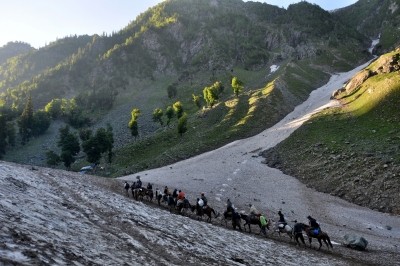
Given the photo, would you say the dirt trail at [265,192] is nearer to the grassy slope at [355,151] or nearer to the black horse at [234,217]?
the grassy slope at [355,151]

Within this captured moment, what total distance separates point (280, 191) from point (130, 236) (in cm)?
4663

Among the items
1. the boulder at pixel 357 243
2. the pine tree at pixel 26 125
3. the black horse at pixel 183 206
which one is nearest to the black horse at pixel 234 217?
the black horse at pixel 183 206

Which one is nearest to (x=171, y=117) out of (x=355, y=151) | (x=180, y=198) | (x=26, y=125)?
(x=26, y=125)

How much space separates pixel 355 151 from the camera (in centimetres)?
6956

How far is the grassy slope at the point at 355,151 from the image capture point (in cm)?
5728

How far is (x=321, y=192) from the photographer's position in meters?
63.1

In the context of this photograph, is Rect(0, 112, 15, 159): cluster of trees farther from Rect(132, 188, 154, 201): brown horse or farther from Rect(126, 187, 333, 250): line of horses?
Rect(132, 188, 154, 201): brown horse

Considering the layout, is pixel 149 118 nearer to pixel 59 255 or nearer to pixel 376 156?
pixel 376 156

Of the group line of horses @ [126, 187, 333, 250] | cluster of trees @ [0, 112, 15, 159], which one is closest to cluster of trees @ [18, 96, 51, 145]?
cluster of trees @ [0, 112, 15, 159]

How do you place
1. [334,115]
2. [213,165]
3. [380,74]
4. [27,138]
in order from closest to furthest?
[213,165] → [334,115] → [380,74] → [27,138]

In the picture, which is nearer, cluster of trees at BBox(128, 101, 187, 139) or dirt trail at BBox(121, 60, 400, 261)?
dirt trail at BBox(121, 60, 400, 261)

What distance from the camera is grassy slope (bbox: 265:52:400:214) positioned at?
57.3 meters

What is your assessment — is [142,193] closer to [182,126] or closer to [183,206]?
[183,206]

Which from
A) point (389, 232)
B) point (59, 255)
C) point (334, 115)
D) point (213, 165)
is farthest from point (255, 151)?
point (59, 255)
